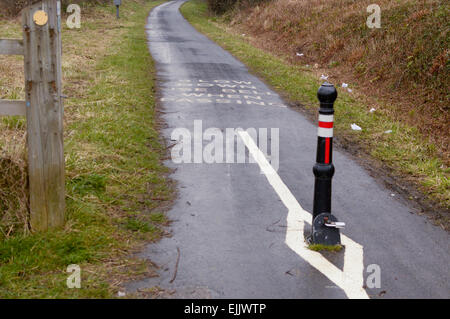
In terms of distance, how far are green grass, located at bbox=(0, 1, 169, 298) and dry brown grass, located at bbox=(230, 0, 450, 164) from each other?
4.63 m

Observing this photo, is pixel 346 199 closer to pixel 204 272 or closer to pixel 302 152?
pixel 302 152

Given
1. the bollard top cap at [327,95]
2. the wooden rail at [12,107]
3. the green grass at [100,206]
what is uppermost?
the bollard top cap at [327,95]

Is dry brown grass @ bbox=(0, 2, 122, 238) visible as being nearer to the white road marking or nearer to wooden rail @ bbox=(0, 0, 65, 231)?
wooden rail @ bbox=(0, 0, 65, 231)

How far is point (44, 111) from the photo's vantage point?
4363 mm

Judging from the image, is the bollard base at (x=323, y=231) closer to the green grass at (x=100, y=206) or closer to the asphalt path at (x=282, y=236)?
the asphalt path at (x=282, y=236)

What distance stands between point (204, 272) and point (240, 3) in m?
31.4

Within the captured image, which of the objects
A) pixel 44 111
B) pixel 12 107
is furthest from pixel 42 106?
pixel 12 107

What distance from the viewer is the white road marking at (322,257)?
13.2 feet

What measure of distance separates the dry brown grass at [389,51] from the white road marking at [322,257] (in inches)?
131

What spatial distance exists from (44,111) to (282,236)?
239 centimetres

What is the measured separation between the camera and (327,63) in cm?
1681

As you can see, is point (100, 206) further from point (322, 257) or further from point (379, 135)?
point (379, 135)

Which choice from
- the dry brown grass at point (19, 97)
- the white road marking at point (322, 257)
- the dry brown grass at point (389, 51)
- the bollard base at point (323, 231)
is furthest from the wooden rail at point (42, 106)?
the dry brown grass at point (389, 51)

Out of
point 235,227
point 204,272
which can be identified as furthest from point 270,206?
point 204,272
